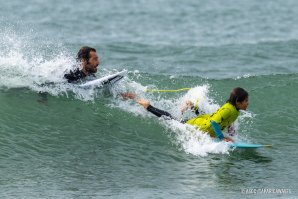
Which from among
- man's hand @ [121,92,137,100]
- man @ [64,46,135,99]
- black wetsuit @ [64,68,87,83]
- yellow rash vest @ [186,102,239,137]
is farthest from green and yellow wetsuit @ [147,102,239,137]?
black wetsuit @ [64,68,87,83]

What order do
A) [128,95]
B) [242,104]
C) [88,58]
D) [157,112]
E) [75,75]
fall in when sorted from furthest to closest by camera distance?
1. [128,95]
2. [75,75]
3. [88,58]
4. [157,112]
5. [242,104]

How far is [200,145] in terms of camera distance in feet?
35.0

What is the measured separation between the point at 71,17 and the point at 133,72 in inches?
404

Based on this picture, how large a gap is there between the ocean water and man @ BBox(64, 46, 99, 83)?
0.80 feet

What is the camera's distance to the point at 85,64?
38.3ft

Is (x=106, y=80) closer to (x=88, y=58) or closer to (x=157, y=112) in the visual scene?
(x=88, y=58)

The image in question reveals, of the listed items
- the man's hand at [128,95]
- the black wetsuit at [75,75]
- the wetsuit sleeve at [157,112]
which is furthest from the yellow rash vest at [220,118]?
the black wetsuit at [75,75]

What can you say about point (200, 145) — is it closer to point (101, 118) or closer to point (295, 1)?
point (101, 118)

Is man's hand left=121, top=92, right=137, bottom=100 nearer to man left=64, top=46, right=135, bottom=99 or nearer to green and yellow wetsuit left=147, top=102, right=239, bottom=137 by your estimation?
man left=64, top=46, right=135, bottom=99

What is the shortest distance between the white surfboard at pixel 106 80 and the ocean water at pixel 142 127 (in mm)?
178

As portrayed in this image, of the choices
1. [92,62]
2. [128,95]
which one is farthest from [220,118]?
[92,62]

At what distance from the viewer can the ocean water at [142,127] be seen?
30.8ft

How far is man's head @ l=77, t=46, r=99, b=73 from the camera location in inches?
456

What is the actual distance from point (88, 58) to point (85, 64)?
0.14 meters
